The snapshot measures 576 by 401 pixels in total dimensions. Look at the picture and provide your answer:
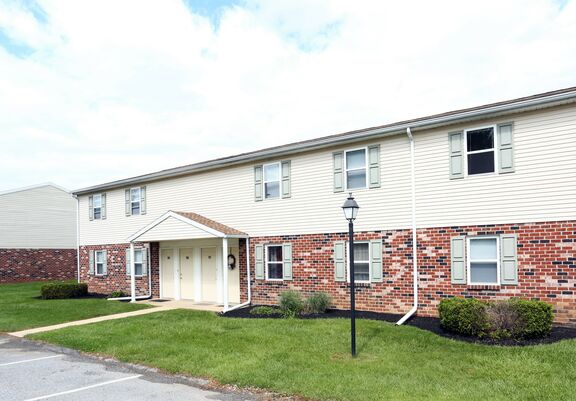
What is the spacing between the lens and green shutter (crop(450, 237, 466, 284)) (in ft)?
39.9

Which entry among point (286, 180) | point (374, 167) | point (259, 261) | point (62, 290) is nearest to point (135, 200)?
point (62, 290)

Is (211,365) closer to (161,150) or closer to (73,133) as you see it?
(73,133)

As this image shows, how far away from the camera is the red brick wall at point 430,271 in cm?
1098

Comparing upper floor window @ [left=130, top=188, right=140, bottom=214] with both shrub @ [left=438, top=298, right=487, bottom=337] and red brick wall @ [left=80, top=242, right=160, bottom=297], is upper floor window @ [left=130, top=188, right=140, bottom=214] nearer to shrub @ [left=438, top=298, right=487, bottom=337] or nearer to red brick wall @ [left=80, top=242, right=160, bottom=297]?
red brick wall @ [left=80, top=242, right=160, bottom=297]

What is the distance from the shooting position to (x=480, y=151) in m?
12.1

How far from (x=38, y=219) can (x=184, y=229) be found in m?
19.4

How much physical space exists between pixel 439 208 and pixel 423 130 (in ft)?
6.86

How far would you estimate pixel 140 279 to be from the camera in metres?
20.5

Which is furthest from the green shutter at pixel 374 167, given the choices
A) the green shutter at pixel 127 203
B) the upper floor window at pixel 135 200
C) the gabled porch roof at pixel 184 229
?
the green shutter at pixel 127 203

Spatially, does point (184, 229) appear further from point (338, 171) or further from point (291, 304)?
point (338, 171)

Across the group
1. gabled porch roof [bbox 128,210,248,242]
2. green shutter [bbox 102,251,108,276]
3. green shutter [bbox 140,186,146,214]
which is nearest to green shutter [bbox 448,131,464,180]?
gabled porch roof [bbox 128,210,248,242]

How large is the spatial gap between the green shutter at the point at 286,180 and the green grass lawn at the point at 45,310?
6.41 metres

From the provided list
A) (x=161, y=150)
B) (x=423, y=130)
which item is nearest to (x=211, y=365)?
(x=423, y=130)

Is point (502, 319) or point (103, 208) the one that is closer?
point (502, 319)
